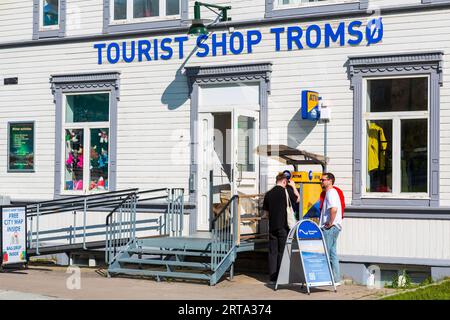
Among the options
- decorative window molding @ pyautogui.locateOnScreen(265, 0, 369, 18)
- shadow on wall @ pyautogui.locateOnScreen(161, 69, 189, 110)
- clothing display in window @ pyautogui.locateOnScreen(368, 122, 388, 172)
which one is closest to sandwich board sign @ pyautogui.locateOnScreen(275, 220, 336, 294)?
clothing display in window @ pyautogui.locateOnScreen(368, 122, 388, 172)

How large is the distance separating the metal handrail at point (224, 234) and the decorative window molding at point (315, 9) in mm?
4076

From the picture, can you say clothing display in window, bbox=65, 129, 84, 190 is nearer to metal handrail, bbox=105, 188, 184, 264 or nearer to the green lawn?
metal handrail, bbox=105, 188, 184, 264

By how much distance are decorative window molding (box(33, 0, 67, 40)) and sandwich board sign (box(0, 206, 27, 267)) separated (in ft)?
15.3

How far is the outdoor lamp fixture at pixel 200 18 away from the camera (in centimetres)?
1655

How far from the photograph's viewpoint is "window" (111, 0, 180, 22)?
18219 millimetres

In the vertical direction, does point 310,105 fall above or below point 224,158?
above

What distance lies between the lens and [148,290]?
14.2m

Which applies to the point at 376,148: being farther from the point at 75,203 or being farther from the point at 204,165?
the point at 75,203

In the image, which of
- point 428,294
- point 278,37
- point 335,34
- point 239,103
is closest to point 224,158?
point 239,103

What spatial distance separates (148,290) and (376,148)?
5.09 m

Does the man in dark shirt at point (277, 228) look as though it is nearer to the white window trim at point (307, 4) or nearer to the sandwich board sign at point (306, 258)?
the sandwich board sign at point (306, 258)
